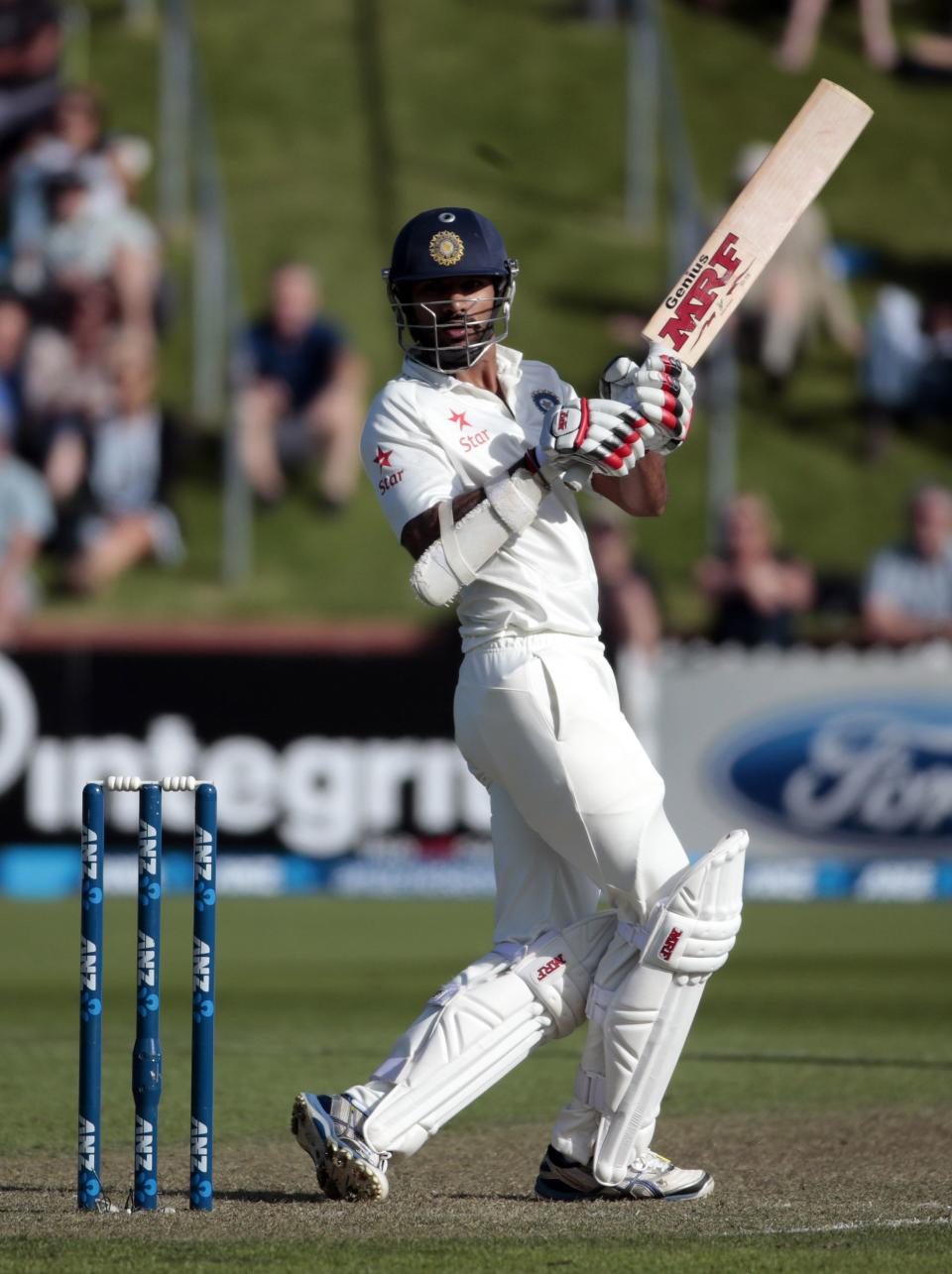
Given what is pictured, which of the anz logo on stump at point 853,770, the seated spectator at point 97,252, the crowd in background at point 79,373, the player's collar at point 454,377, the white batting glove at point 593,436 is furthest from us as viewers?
the seated spectator at point 97,252

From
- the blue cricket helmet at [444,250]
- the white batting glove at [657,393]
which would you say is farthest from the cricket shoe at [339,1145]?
the blue cricket helmet at [444,250]

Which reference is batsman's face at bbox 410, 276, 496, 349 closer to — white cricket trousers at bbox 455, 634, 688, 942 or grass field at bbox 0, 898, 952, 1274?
white cricket trousers at bbox 455, 634, 688, 942

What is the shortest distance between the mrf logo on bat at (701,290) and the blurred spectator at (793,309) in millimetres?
10500

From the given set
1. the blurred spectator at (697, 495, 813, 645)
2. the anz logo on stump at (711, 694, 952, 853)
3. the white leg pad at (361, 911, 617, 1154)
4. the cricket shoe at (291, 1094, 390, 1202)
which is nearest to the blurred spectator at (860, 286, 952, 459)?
the blurred spectator at (697, 495, 813, 645)

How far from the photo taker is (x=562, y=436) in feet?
13.0

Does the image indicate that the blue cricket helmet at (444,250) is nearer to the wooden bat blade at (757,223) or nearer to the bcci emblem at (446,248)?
the bcci emblem at (446,248)

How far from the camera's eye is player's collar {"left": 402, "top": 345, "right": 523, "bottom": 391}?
14.0 feet

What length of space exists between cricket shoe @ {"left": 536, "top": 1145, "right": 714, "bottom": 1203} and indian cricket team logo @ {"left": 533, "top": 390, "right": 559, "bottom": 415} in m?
1.48

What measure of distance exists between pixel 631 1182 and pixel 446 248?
1.86 meters

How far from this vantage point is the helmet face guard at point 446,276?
4199mm

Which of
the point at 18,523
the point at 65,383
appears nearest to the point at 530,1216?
the point at 18,523

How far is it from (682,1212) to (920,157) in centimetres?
1524

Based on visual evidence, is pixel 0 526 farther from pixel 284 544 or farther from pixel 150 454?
pixel 284 544

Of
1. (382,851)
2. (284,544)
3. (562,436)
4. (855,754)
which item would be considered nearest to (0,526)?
(284,544)
